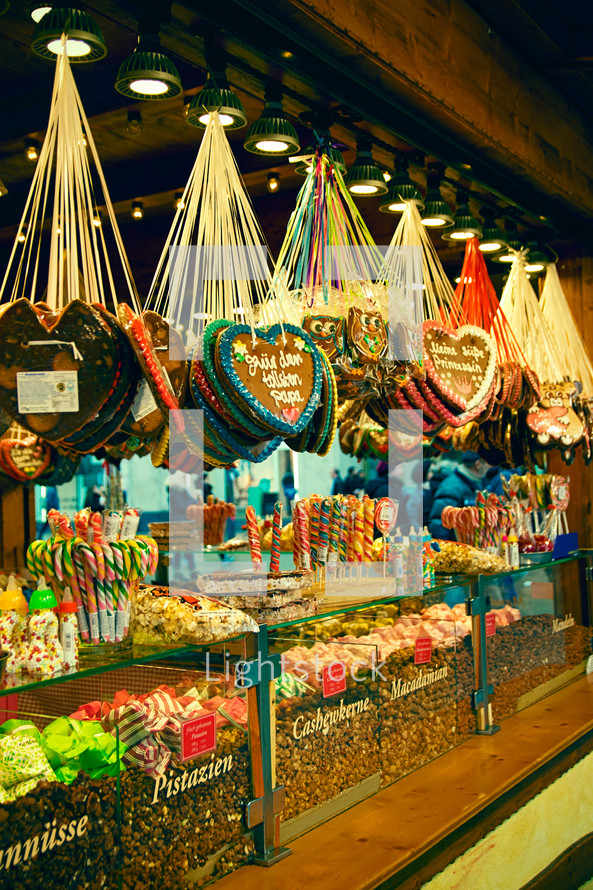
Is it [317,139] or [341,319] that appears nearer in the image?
[341,319]

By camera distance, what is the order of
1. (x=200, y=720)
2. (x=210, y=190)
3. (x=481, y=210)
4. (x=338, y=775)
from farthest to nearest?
→ (x=481, y=210) < (x=338, y=775) < (x=210, y=190) < (x=200, y=720)

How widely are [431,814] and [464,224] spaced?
2391mm

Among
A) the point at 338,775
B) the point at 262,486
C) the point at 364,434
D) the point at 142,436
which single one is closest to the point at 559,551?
the point at 364,434

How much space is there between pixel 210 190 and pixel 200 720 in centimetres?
137

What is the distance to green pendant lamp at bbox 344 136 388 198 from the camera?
3.04m

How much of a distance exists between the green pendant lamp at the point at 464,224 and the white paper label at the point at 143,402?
2134mm

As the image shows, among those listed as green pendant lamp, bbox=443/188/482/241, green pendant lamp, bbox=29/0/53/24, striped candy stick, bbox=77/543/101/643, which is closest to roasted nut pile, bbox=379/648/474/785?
striped candy stick, bbox=77/543/101/643

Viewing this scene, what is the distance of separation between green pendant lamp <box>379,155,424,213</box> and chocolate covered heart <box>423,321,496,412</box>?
1.73ft

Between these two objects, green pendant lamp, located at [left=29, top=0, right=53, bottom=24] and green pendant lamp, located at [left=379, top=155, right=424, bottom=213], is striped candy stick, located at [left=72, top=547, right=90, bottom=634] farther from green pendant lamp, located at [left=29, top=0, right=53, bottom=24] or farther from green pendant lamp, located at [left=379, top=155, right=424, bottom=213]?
green pendant lamp, located at [left=379, top=155, right=424, bottom=213]

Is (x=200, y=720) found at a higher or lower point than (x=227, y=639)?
lower

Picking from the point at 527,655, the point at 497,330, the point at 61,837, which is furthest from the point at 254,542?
the point at 527,655

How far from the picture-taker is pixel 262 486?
11.1 m

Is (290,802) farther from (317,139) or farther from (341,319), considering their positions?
(317,139)

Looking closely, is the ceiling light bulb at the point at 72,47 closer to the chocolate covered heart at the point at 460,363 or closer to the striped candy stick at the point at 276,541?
the striped candy stick at the point at 276,541
